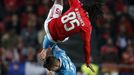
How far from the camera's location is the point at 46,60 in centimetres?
939

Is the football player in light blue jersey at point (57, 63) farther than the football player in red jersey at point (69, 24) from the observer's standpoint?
No

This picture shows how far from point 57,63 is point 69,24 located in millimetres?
822

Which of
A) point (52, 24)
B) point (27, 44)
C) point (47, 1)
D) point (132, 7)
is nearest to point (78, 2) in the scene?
point (52, 24)

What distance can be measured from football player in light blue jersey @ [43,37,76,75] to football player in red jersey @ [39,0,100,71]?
0.53ft

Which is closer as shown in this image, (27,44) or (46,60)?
(46,60)

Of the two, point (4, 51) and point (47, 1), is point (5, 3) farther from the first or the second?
point (4, 51)

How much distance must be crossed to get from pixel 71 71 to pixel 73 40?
17.4 ft

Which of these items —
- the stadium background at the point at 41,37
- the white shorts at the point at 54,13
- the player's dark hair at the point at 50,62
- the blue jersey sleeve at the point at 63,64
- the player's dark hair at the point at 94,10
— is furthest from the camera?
the stadium background at the point at 41,37

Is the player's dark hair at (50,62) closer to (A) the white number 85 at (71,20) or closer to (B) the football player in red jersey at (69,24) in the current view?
(B) the football player in red jersey at (69,24)

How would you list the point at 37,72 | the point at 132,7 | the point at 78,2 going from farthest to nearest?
the point at 132,7, the point at 37,72, the point at 78,2

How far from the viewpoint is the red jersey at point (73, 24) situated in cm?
991

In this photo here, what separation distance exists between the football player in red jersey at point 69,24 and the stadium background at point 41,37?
3.69 metres

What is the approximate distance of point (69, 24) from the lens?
9898 mm

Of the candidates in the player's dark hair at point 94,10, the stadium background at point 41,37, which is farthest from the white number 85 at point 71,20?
the stadium background at point 41,37
